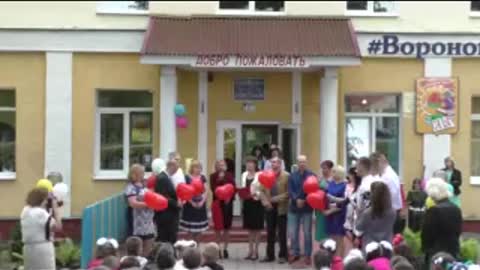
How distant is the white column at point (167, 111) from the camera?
1772 cm

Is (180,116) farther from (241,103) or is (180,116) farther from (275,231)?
(275,231)

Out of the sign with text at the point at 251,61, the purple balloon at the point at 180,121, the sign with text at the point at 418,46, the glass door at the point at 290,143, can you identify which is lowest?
the glass door at the point at 290,143

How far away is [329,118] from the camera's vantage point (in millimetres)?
17984

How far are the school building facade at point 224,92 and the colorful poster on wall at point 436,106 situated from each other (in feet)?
0.07

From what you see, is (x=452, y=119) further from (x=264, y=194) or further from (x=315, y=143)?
(x=264, y=194)

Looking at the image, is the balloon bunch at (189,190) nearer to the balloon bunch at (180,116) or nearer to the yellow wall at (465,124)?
the balloon bunch at (180,116)

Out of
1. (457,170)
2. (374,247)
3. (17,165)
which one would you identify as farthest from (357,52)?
(374,247)

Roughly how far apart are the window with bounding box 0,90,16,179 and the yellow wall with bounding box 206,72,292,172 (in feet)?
14.3

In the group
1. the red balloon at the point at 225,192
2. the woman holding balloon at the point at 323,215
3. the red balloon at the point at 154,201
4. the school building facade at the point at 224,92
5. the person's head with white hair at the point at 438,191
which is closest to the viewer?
the person's head with white hair at the point at 438,191

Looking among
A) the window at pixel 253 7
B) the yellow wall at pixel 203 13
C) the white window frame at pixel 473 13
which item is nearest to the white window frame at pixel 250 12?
the window at pixel 253 7

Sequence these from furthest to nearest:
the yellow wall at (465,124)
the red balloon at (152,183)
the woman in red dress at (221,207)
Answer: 1. the yellow wall at (465,124)
2. the woman in red dress at (221,207)
3. the red balloon at (152,183)

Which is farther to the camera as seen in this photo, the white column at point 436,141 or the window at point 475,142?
the window at point 475,142

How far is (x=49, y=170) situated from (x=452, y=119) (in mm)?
8939

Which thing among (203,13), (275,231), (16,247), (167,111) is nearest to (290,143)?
(167,111)
